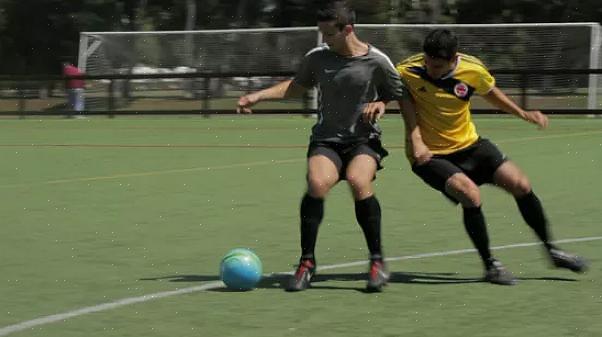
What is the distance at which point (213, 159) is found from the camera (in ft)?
65.6

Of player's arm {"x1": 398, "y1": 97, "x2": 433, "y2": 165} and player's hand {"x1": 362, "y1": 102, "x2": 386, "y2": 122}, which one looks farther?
player's arm {"x1": 398, "y1": 97, "x2": 433, "y2": 165}

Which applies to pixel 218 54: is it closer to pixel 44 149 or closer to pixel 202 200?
pixel 44 149

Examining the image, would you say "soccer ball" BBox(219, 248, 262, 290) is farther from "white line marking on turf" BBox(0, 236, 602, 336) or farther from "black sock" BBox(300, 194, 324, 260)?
"black sock" BBox(300, 194, 324, 260)

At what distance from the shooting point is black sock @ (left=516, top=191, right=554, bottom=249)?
904 centimetres

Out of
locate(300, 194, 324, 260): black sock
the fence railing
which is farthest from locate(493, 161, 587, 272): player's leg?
the fence railing

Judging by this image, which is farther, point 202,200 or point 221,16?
point 221,16

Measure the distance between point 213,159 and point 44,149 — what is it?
3972 mm

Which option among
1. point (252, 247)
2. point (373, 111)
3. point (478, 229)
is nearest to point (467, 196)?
point (478, 229)

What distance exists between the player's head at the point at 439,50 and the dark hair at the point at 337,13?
51cm

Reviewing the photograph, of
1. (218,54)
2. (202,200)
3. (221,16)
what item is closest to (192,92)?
(218,54)

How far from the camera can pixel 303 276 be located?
8.54 meters

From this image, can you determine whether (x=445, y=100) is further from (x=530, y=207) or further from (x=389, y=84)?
(x=530, y=207)

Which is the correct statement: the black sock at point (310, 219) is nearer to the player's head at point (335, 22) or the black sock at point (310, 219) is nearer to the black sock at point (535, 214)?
the player's head at point (335, 22)

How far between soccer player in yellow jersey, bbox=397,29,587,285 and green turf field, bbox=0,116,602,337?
0.45m
